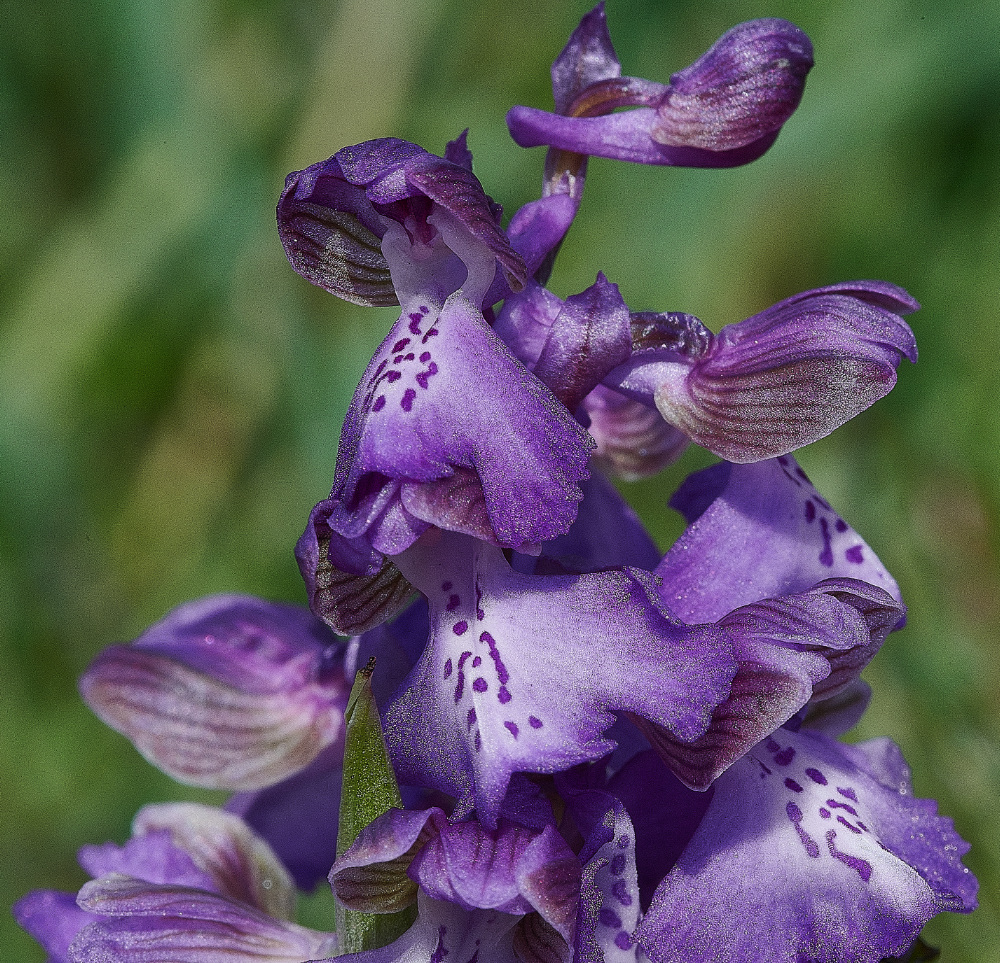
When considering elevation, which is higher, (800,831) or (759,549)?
(759,549)

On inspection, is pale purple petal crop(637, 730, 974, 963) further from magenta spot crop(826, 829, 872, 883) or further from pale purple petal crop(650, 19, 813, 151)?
pale purple petal crop(650, 19, 813, 151)

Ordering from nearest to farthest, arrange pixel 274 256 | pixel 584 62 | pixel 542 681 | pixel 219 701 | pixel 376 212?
pixel 542 681 → pixel 376 212 → pixel 584 62 → pixel 219 701 → pixel 274 256

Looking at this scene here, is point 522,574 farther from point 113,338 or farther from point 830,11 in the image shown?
point 830,11

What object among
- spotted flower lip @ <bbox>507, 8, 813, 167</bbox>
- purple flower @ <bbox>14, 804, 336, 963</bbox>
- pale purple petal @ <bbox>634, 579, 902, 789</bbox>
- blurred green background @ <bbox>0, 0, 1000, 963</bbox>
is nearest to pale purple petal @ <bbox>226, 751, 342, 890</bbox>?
purple flower @ <bbox>14, 804, 336, 963</bbox>

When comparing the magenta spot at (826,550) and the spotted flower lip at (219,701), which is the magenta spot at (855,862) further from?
the spotted flower lip at (219,701)

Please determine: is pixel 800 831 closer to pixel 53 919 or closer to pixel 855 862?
pixel 855 862

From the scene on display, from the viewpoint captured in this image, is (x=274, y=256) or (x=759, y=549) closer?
(x=759, y=549)

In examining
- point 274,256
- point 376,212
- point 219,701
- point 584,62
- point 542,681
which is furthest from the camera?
point 274,256

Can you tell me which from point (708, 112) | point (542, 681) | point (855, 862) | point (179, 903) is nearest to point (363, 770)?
point (542, 681)

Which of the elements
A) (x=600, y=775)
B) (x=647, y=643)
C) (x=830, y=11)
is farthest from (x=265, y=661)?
(x=830, y=11)
